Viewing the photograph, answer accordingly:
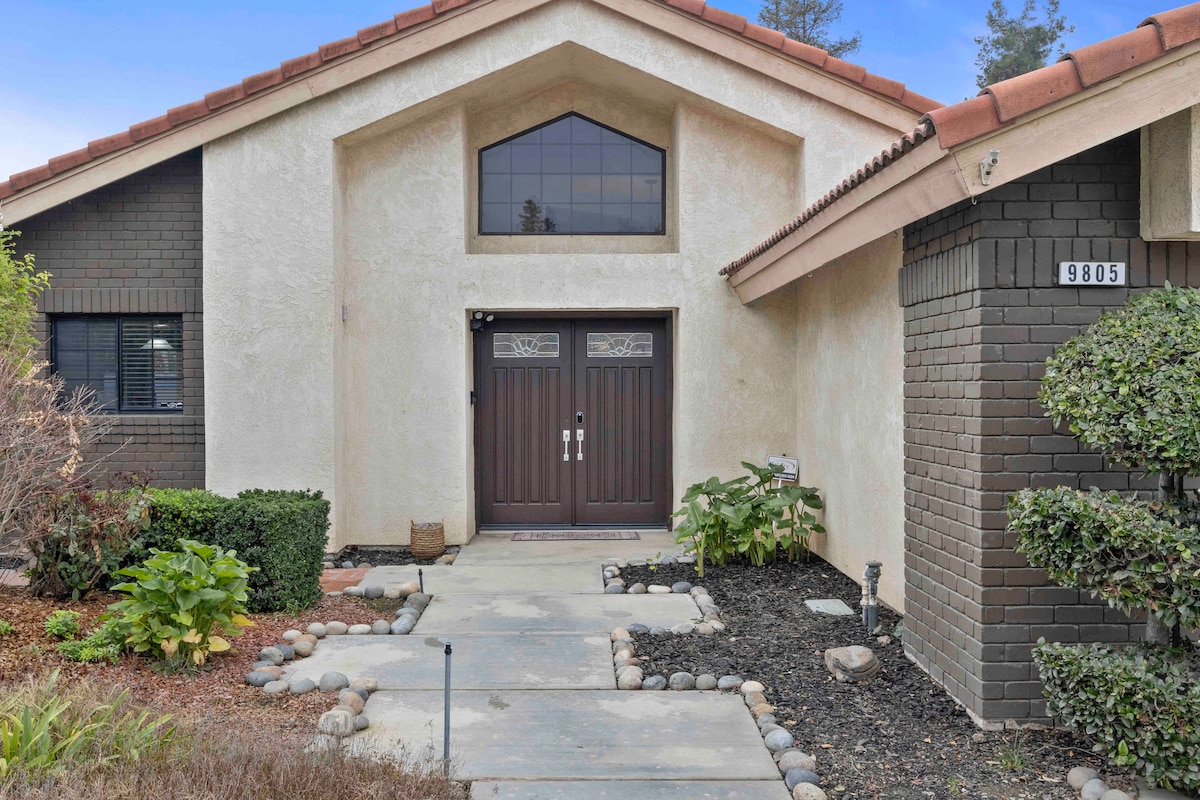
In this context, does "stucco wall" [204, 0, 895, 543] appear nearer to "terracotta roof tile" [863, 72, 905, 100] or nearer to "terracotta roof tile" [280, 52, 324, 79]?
"terracotta roof tile" [863, 72, 905, 100]

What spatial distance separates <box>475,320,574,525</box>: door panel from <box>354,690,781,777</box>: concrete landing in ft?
17.1

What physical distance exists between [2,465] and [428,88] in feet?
17.0

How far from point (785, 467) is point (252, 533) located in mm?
5018

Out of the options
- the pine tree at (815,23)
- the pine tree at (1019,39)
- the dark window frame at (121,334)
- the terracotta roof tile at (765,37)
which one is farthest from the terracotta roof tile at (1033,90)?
the pine tree at (1019,39)

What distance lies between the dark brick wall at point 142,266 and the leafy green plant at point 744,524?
17.1ft

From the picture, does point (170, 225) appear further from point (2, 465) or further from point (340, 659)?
point (340, 659)

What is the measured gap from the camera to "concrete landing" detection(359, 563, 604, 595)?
7605mm

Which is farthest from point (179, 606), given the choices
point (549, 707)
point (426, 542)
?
point (426, 542)

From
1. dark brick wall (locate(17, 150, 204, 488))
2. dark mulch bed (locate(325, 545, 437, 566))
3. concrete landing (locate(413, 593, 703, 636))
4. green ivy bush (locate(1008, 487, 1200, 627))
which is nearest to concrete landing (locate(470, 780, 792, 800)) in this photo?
green ivy bush (locate(1008, 487, 1200, 627))

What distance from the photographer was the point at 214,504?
21.3 ft

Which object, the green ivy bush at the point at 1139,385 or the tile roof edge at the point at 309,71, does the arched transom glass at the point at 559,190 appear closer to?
the tile roof edge at the point at 309,71

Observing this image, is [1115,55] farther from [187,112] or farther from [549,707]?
[187,112]

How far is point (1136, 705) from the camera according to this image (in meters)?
3.61

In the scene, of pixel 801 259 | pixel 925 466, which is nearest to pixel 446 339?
pixel 801 259
